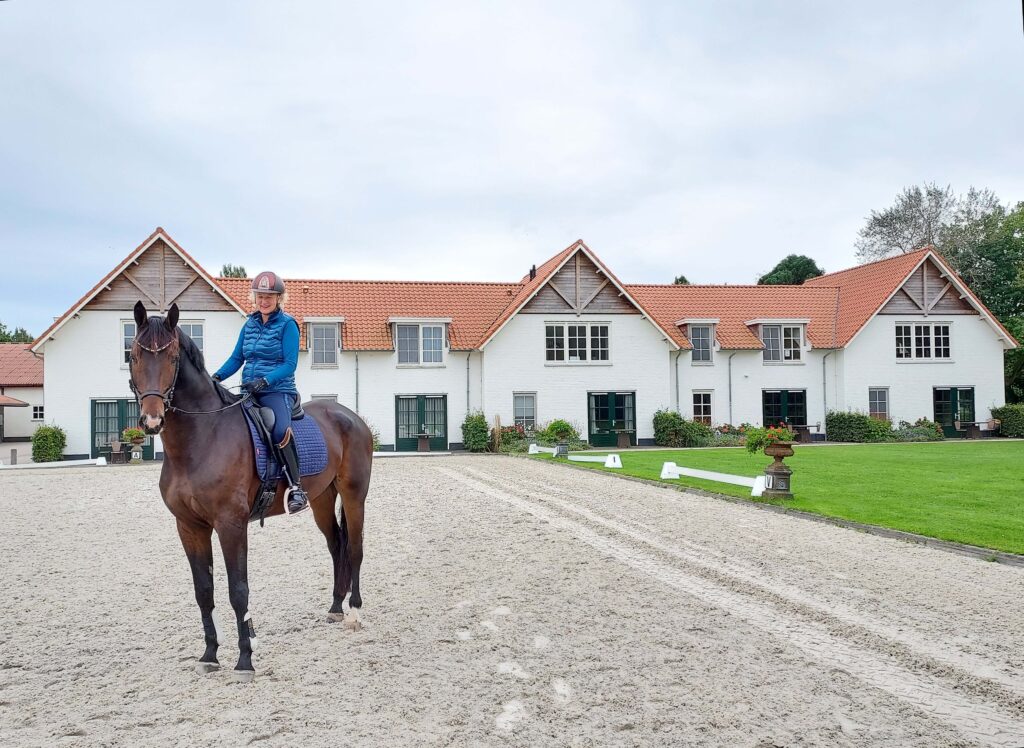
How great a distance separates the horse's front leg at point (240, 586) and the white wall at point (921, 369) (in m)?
32.4

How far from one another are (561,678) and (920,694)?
220cm

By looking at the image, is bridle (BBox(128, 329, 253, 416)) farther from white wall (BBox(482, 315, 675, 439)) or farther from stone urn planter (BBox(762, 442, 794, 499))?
white wall (BBox(482, 315, 675, 439))

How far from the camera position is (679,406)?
32500 mm

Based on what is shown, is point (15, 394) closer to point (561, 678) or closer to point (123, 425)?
point (123, 425)

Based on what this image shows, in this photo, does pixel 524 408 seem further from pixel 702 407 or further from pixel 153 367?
pixel 153 367

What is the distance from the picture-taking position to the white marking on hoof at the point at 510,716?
4.29 meters

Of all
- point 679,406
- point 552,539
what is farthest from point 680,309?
point 552,539

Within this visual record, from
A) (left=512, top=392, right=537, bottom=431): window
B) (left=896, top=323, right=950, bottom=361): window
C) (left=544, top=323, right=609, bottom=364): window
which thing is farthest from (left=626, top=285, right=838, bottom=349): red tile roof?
(left=512, top=392, right=537, bottom=431): window

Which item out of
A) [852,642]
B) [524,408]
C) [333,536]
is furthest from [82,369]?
[852,642]

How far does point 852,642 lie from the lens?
568 cm

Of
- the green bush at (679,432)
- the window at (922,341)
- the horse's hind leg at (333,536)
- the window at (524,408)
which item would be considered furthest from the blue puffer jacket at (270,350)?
the window at (922,341)

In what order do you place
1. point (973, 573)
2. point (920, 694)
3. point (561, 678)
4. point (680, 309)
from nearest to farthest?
point (920, 694) → point (561, 678) → point (973, 573) → point (680, 309)

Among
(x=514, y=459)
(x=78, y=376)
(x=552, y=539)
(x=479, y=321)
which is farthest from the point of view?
(x=479, y=321)

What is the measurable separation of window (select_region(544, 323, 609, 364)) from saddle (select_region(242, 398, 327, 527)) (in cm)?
2501
